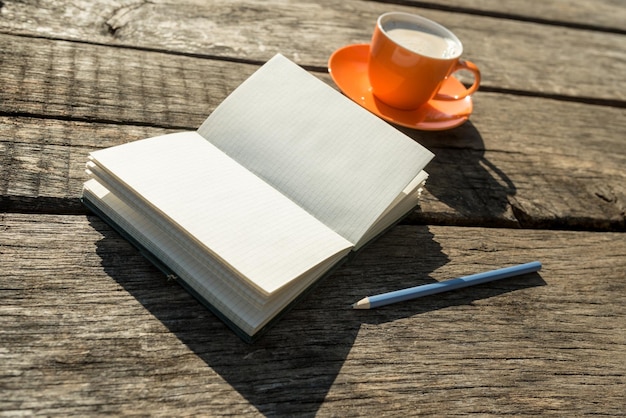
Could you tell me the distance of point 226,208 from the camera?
2.40 ft

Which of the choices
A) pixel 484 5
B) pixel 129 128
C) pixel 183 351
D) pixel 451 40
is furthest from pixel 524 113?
pixel 183 351

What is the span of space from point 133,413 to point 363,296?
31 centimetres

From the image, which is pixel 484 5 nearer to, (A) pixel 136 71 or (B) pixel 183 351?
(A) pixel 136 71

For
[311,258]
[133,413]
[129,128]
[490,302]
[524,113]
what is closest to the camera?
[133,413]

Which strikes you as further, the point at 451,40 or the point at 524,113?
the point at 524,113

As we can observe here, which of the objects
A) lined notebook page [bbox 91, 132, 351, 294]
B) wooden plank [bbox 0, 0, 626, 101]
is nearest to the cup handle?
wooden plank [bbox 0, 0, 626, 101]

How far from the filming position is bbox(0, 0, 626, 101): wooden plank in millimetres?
1120

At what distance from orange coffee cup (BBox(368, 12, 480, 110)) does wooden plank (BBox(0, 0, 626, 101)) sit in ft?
0.55

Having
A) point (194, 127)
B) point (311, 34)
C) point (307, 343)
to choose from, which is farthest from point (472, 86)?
point (307, 343)

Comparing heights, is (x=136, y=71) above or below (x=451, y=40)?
below

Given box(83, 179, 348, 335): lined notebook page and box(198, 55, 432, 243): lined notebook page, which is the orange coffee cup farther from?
box(83, 179, 348, 335): lined notebook page

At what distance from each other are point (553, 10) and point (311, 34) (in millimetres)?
771

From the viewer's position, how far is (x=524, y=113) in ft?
4.10

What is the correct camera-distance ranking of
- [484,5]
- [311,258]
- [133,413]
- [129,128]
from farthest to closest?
[484,5]
[129,128]
[311,258]
[133,413]
